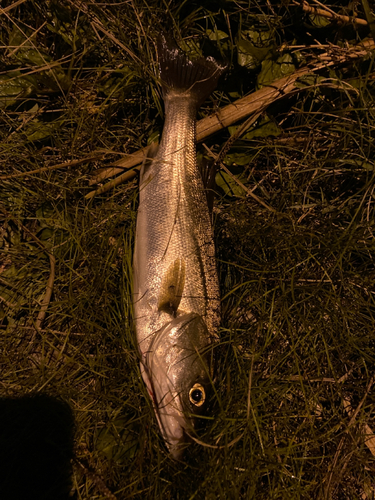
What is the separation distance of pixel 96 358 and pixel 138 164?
1387 millimetres

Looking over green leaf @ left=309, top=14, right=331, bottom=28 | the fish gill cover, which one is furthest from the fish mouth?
green leaf @ left=309, top=14, right=331, bottom=28

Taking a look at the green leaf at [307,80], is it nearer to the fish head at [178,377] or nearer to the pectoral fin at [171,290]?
the pectoral fin at [171,290]

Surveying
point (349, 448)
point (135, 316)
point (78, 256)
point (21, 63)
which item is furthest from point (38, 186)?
point (349, 448)

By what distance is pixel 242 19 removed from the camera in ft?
8.29

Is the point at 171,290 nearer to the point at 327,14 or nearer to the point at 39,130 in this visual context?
the point at 39,130

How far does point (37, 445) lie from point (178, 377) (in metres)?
1.20

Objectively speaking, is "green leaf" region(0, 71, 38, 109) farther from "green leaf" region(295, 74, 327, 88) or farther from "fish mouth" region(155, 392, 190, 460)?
"fish mouth" region(155, 392, 190, 460)

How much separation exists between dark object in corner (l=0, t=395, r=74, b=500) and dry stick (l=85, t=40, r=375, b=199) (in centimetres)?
149

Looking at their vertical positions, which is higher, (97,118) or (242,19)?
(242,19)

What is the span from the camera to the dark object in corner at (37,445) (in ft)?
7.39

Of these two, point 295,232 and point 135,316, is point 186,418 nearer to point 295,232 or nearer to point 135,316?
point 135,316

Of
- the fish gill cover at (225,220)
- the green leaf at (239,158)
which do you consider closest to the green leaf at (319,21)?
the fish gill cover at (225,220)

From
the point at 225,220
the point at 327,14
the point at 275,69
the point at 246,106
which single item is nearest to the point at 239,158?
the point at 246,106

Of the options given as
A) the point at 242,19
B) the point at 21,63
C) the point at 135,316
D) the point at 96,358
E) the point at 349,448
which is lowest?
the point at 349,448
